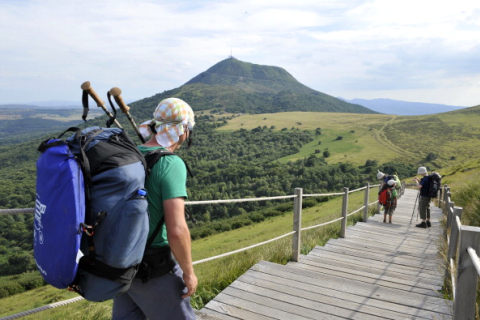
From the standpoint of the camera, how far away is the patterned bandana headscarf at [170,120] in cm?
184

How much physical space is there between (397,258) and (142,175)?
4.96 metres

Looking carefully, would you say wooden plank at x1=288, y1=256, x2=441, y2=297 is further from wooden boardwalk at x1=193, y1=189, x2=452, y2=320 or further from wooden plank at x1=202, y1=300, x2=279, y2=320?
wooden plank at x1=202, y1=300, x2=279, y2=320

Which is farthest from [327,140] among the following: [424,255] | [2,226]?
[424,255]

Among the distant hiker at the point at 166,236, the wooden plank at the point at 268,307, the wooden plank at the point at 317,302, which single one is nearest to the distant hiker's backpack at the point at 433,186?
the wooden plank at the point at 317,302

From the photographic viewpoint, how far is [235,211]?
6638cm

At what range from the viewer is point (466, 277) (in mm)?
1992

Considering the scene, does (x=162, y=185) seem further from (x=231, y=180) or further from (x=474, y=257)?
(x=231, y=180)

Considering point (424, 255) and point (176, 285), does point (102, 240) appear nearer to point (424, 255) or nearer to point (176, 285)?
point (176, 285)

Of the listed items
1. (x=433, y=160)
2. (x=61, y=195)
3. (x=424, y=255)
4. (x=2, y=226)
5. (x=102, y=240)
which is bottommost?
(x=2, y=226)

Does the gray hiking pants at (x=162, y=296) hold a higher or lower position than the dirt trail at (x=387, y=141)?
higher

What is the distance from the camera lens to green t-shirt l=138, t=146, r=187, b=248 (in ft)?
5.34

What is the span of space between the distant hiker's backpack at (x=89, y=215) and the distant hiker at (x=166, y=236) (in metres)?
0.14

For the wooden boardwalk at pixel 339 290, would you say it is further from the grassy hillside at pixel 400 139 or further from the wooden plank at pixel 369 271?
the grassy hillside at pixel 400 139

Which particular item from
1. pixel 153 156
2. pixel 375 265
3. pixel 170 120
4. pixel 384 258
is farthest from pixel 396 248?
pixel 153 156
